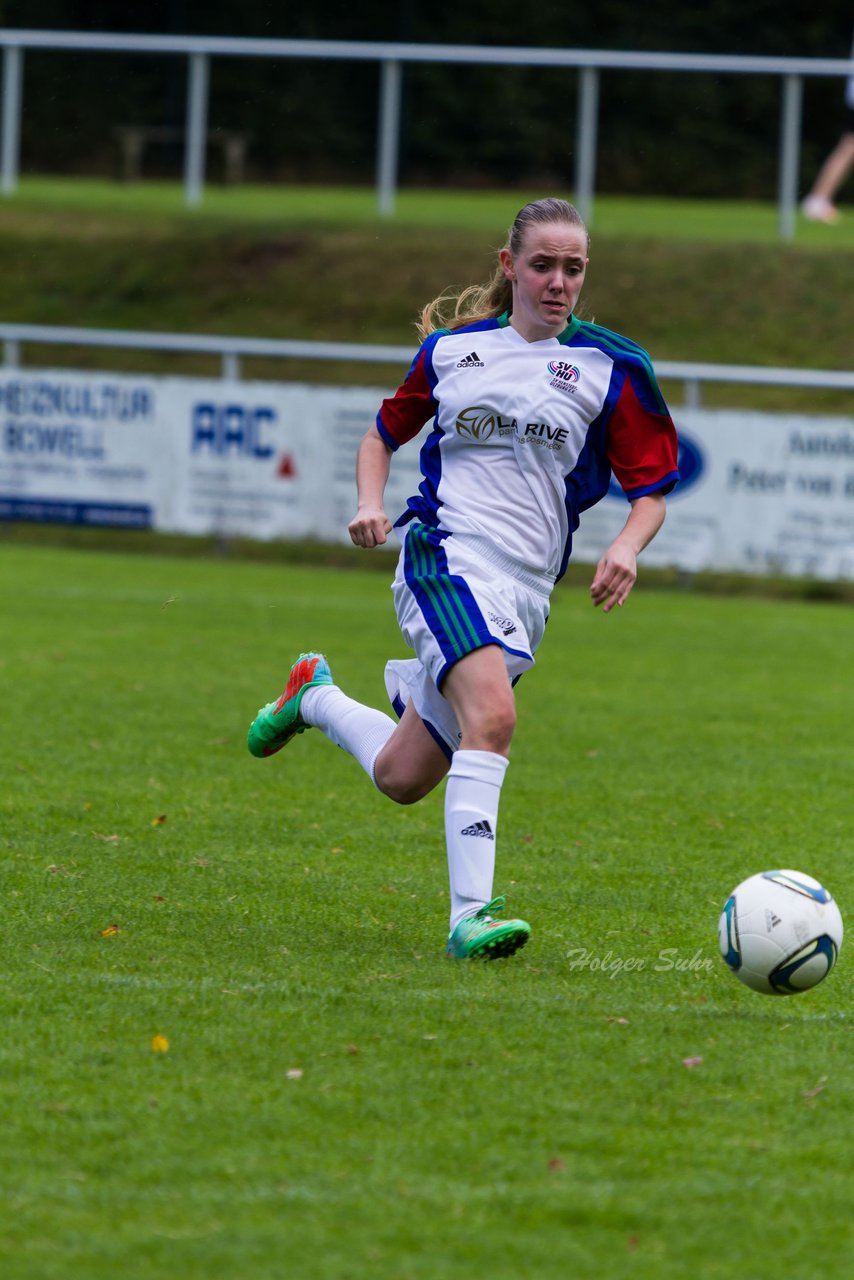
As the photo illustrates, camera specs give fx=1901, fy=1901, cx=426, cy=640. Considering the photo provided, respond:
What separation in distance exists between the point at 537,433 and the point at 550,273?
41 cm

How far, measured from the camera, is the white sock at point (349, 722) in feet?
17.5

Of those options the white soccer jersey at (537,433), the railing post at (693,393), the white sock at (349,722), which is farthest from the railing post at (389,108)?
the white soccer jersey at (537,433)

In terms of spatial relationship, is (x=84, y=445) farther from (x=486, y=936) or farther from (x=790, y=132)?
(x=486, y=936)

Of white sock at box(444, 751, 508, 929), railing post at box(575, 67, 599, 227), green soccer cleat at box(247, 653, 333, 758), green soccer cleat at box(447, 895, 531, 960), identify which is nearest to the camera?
green soccer cleat at box(447, 895, 531, 960)

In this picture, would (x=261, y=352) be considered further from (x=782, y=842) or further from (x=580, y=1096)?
(x=580, y=1096)

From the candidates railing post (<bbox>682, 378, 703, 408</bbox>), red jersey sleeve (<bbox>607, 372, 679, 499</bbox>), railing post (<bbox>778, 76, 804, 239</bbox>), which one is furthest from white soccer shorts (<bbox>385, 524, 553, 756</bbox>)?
railing post (<bbox>778, 76, 804, 239</bbox>)

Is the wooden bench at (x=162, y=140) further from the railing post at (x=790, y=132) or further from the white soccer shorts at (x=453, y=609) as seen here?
the white soccer shorts at (x=453, y=609)

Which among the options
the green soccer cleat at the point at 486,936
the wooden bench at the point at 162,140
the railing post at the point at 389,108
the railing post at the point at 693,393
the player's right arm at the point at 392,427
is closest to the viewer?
the green soccer cleat at the point at 486,936

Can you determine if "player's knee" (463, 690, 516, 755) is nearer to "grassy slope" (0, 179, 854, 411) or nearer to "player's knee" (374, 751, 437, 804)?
"player's knee" (374, 751, 437, 804)

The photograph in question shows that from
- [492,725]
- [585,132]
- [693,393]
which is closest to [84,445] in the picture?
[693,393]

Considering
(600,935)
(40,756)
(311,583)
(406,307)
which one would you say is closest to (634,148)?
(406,307)

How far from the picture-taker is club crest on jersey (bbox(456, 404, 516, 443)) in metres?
4.93

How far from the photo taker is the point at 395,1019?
420cm

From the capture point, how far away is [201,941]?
16.0 ft
